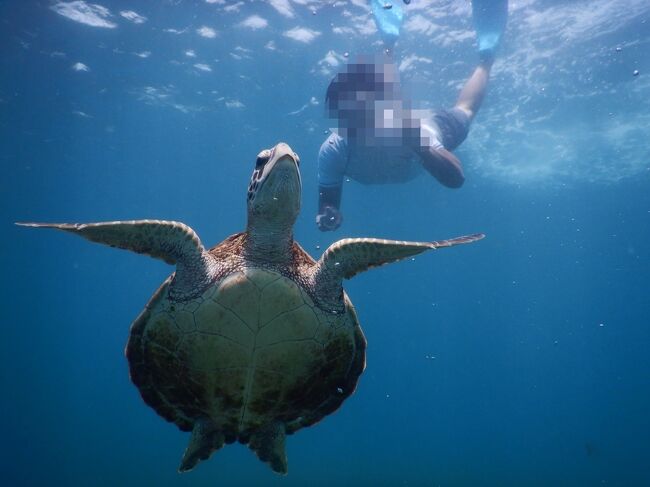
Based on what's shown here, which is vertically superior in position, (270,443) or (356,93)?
(356,93)

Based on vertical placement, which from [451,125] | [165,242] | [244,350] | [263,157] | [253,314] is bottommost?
→ [244,350]

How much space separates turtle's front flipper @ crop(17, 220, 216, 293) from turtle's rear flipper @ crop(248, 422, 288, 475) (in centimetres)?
171

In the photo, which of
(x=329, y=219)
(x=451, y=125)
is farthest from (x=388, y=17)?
(x=329, y=219)

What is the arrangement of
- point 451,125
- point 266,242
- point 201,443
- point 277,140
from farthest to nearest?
1. point 277,140
2. point 451,125
3. point 201,443
4. point 266,242

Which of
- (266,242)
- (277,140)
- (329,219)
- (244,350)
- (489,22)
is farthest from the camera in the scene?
(277,140)

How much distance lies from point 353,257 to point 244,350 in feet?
3.73

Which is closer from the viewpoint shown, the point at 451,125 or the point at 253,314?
the point at 253,314

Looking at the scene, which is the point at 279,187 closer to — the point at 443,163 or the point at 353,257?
the point at 353,257

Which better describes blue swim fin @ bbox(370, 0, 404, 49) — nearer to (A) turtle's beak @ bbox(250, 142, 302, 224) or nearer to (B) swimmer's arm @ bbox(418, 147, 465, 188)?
(B) swimmer's arm @ bbox(418, 147, 465, 188)

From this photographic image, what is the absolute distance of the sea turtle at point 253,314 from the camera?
10.3 feet

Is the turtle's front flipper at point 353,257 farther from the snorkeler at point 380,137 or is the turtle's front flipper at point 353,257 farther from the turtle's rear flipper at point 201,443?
the snorkeler at point 380,137

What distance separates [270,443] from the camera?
405 centimetres

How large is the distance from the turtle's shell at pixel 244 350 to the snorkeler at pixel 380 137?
4326 millimetres

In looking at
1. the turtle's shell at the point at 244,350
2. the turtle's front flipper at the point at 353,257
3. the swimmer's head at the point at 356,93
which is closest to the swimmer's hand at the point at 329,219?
the swimmer's head at the point at 356,93
